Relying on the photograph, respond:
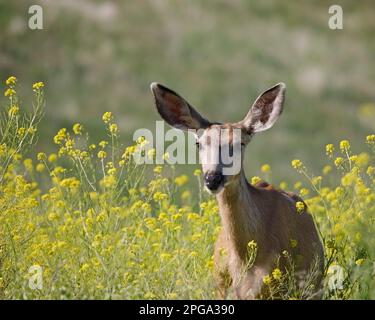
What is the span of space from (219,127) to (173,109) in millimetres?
652

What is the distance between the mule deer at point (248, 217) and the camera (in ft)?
33.6

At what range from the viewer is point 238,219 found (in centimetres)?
1037

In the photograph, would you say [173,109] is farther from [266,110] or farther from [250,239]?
[250,239]

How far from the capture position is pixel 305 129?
32688 millimetres

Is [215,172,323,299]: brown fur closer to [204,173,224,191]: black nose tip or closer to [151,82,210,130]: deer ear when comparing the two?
[204,173,224,191]: black nose tip

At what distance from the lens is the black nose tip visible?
9766 mm

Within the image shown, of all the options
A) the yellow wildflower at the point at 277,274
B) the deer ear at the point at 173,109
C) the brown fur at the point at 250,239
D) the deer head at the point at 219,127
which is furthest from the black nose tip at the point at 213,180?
the deer ear at the point at 173,109

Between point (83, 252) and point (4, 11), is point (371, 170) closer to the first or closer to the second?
point (83, 252)

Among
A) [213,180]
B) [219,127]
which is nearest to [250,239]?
[213,180]
